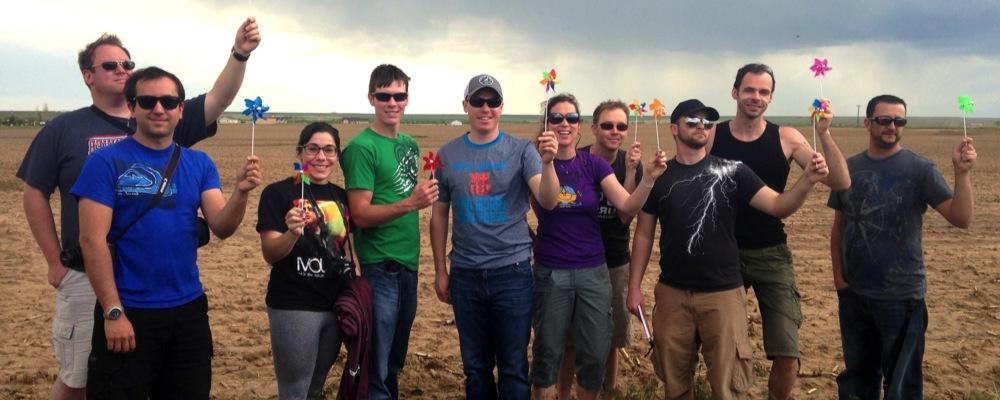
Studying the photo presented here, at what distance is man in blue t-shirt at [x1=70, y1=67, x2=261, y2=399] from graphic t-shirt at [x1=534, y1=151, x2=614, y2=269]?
1.98 m

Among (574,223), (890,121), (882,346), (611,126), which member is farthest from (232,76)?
(882,346)

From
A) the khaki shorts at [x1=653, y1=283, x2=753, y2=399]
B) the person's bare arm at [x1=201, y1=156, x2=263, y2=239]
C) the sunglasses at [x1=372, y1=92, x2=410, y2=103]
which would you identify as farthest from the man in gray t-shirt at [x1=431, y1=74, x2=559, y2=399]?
the person's bare arm at [x1=201, y1=156, x2=263, y2=239]

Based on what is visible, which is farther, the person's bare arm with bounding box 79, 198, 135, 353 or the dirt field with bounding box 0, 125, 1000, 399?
the dirt field with bounding box 0, 125, 1000, 399

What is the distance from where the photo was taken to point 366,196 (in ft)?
15.0

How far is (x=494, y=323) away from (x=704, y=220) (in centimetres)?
157

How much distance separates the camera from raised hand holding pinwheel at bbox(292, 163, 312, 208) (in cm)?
415

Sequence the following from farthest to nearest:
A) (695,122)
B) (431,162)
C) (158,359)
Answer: (695,122)
(431,162)
(158,359)

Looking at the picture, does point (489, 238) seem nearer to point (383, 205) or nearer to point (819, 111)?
point (383, 205)

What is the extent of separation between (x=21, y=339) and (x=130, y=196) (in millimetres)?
4915

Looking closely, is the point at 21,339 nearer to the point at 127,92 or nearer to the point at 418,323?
the point at 418,323

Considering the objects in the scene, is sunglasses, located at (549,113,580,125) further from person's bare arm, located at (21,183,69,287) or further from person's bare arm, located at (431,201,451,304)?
person's bare arm, located at (21,183,69,287)

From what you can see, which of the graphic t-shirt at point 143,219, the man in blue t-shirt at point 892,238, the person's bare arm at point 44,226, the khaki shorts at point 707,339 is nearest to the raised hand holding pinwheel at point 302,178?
the graphic t-shirt at point 143,219

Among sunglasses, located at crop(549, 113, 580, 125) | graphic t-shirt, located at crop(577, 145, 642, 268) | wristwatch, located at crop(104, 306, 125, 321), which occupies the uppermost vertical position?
sunglasses, located at crop(549, 113, 580, 125)

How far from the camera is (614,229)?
17.4 ft
